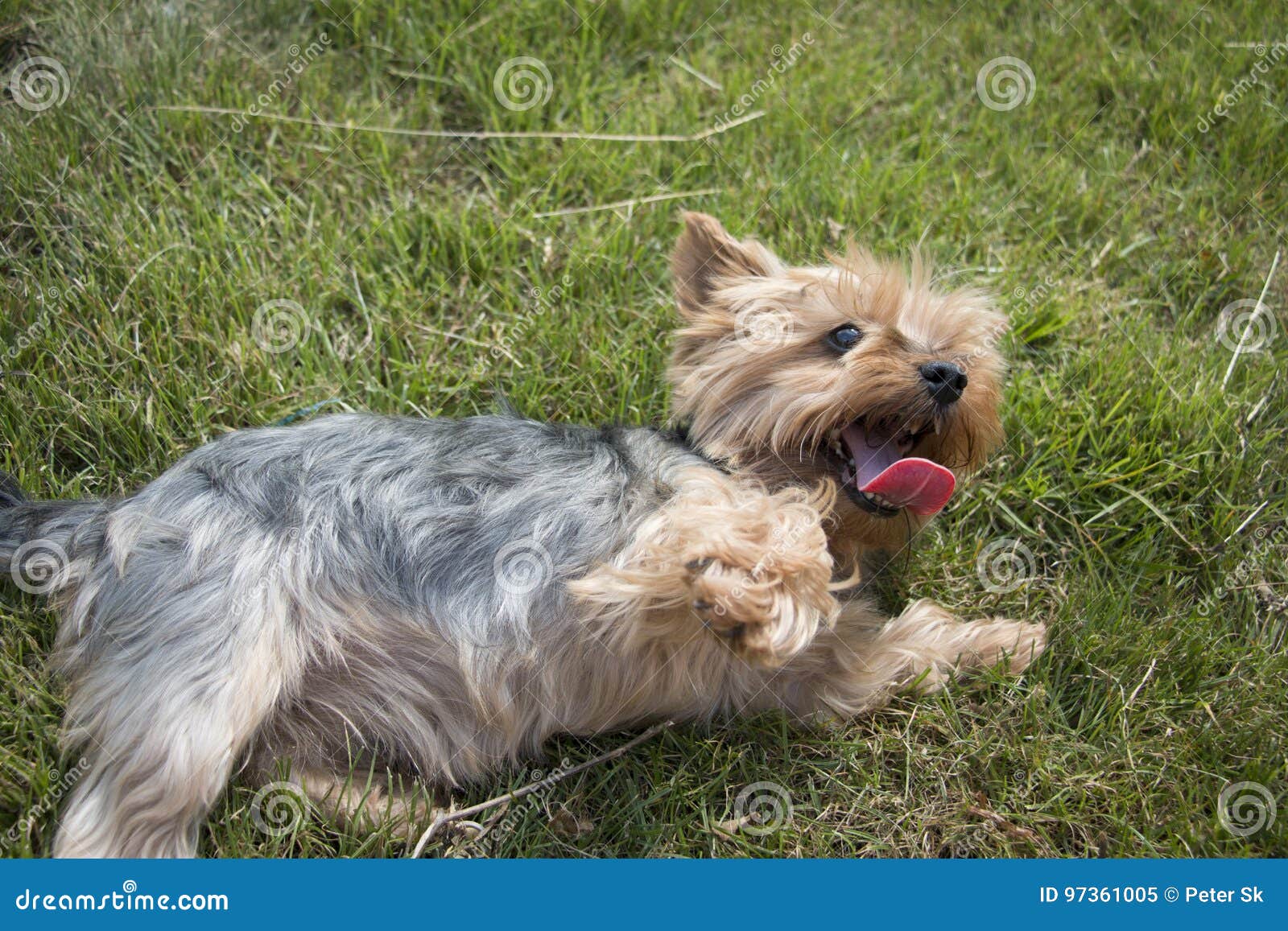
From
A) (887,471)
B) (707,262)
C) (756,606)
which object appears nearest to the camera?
(756,606)

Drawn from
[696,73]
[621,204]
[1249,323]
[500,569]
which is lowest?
[500,569]

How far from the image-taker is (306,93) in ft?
19.8

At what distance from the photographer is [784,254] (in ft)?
18.9

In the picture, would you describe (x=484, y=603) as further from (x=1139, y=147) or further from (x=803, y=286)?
(x=1139, y=147)

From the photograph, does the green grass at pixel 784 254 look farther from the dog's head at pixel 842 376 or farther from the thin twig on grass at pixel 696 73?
the dog's head at pixel 842 376

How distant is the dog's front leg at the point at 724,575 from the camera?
3.46 metres

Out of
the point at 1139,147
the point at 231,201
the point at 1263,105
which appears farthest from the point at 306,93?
the point at 1263,105

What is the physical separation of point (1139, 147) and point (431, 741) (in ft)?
18.6

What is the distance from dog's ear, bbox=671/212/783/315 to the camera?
15.0ft

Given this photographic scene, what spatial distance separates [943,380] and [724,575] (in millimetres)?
1236

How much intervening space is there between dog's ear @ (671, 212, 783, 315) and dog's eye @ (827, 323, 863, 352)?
1.64 ft

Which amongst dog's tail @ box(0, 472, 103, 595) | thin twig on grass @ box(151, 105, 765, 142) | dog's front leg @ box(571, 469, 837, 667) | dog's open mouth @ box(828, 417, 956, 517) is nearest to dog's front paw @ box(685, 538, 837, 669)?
dog's front leg @ box(571, 469, 837, 667)

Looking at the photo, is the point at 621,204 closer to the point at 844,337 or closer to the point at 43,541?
the point at 844,337

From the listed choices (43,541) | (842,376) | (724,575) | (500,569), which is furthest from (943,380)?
(43,541)
